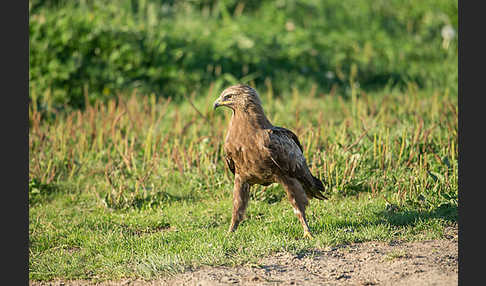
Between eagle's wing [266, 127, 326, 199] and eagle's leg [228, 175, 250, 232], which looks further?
eagle's leg [228, 175, 250, 232]

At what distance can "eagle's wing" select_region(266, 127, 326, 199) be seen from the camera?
5.09 m

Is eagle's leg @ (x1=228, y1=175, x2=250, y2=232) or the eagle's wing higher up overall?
the eagle's wing

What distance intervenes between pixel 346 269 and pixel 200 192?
2.56m

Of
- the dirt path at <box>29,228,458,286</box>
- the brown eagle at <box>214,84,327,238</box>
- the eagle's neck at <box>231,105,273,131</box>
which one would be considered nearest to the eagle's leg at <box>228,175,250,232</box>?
the brown eagle at <box>214,84,327,238</box>

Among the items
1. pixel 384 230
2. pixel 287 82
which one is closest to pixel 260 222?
pixel 384 230

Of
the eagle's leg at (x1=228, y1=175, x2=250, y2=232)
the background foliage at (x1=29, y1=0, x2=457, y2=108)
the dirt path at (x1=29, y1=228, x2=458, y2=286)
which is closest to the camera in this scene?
the dirt path at (x1=29, y1=228, x2=458, y2=286)

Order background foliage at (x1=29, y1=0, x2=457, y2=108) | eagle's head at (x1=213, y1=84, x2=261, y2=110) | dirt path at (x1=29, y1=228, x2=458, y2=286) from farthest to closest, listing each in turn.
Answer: background foliage at (x1=29, y1=0, x2=457, y2=108) < eagle's head at (x1=213, y1=84, x2=261, y2=110) < dirt path at (x1=29, y1=228, x2=458, y2=286)

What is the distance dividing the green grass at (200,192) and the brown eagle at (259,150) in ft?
1.58

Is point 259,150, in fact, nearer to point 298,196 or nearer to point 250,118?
point 250,118

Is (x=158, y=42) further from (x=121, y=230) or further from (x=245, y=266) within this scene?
(x=245, y=266)

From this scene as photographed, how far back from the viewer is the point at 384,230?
5348mm

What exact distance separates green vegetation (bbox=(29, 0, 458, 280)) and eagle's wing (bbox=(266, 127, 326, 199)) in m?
0.50

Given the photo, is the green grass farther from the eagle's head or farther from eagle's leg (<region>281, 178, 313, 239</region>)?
the eagle's head

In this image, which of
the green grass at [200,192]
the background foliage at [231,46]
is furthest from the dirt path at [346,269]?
the background foliage at [231,46]
